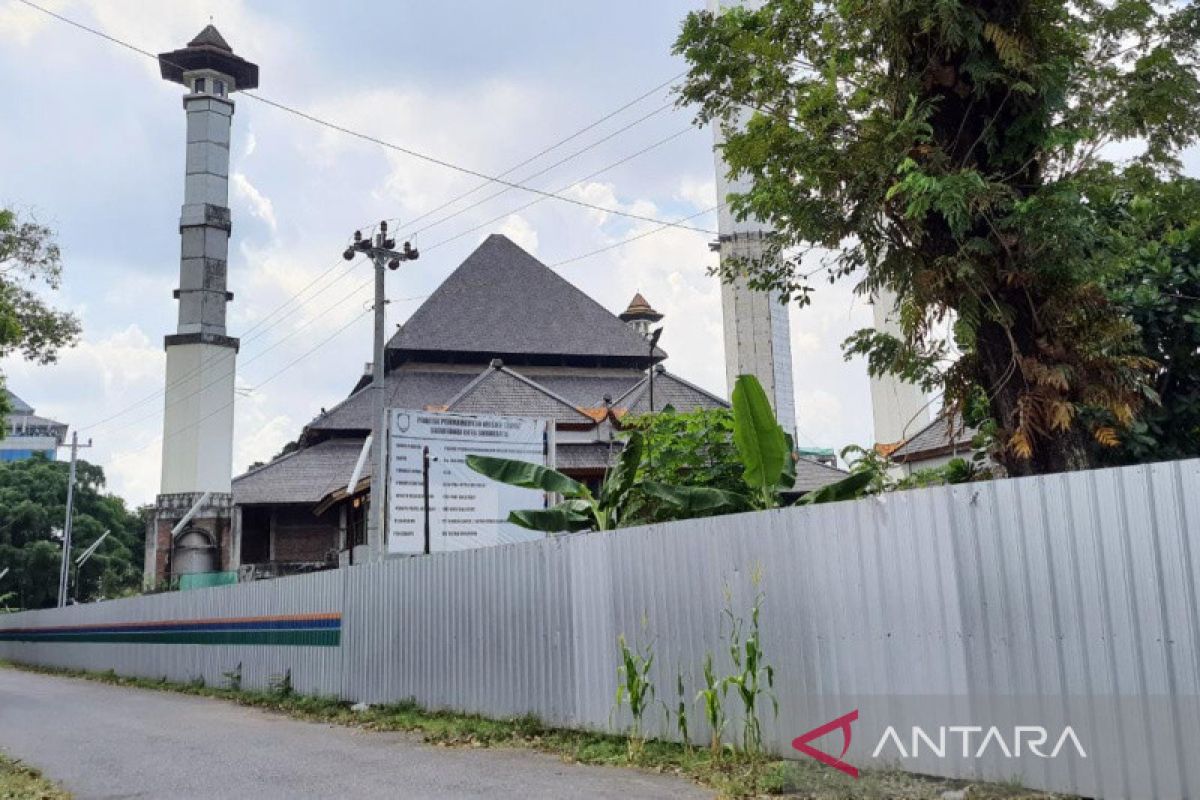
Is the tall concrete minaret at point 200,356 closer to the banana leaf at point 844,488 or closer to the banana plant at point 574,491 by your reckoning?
the banana plant at point 574,491

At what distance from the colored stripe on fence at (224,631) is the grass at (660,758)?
0.91 m

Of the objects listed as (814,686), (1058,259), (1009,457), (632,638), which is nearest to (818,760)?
(814,686)

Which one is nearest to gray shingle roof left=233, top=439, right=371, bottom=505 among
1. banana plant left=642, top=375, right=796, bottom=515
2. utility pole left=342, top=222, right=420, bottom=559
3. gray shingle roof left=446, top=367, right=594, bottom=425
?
gray shingle roof left=446, top=367, right=594, bottom=425

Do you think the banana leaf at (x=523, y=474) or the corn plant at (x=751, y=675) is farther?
the banana leaf at (x=523, y=474)

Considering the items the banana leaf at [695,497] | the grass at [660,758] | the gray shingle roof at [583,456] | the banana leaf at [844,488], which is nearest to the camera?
the grass at [660,758]

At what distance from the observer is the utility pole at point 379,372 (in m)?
15.7

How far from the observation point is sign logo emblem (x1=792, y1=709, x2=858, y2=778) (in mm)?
6152

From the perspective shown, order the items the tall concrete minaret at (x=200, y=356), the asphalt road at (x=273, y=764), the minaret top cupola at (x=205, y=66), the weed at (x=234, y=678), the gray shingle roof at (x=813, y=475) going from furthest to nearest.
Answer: the minaret top cupola at (x=205, y=66)
the tall concrete minaret at (x=200, y=356)
the gray shingle roof at (x=813, y=475)
the weed at (x=234, y=678)
the asphalt road at (x=273, y=764)

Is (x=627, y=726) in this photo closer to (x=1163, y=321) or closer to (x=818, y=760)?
(x=818, y=760)

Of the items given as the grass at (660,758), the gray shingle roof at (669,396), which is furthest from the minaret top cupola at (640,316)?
the grass at (660,758)

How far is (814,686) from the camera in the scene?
644cm

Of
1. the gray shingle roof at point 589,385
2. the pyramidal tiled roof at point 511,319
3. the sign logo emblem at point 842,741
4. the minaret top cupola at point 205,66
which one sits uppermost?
the minaret top cupola at point 205,66

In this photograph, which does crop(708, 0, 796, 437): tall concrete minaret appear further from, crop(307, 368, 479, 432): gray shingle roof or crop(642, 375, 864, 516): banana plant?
crop(642, 375, 864, 516): banana plant

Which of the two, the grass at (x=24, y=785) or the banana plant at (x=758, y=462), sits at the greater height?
the banana plant at (x=758, y=462)
